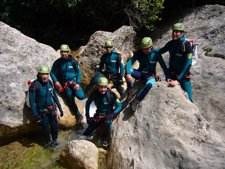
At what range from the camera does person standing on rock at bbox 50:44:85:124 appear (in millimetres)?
10375

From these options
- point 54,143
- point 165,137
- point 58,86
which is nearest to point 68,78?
point 58,86

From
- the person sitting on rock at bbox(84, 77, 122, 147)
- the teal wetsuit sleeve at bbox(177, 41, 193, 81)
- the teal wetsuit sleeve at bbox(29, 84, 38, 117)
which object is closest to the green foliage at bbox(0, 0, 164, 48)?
the teal wetsuit sleeve at bbox(177, 41, 193, 81)

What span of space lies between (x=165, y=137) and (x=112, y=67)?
427cm

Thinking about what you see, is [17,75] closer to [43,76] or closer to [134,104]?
[43,76]

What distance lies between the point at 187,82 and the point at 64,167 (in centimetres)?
415

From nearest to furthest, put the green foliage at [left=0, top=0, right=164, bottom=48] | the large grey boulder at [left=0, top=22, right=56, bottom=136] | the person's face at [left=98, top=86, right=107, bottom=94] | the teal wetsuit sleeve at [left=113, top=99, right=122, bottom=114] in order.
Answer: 1. the person's face at [left=98, top=86, right=107, bottom=94]
2. the teal wetsuit sleeve at [left=113, top=99, right=122, bottom=114]
3. the large grey boulder at [left=0, top=22, right=56, bottom=136]
4. the green foliage at [left=0, top=0, right=164, bottom=48]

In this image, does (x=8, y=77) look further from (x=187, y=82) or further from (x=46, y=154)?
(x=187, y=82)

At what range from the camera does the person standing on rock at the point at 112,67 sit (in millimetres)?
11031

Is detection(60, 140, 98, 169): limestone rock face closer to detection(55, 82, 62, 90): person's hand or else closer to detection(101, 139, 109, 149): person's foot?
detection(101, 139, 109, 149): person's foot

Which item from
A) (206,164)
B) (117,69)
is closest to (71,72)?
(117,69)

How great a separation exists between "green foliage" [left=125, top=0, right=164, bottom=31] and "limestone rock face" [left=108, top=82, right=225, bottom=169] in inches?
303

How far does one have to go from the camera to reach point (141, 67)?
9.45 metres

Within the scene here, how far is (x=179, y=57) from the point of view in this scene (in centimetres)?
902

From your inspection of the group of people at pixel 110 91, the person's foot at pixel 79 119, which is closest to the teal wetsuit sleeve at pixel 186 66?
the group of people at pixel 110 91
